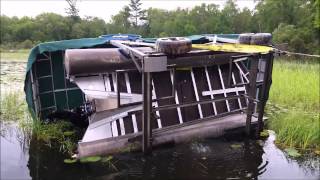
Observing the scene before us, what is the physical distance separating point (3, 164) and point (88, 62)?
2381 mm

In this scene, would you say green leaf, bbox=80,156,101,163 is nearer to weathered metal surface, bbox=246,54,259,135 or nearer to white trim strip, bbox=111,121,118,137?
white trim strip, bbox=111,121,118,137

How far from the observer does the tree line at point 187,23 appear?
38.2m

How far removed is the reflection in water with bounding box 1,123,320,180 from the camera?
18.5 ft

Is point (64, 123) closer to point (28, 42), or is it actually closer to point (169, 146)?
point (169, 146)

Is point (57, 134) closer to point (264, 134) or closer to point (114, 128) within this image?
point (114, 128)

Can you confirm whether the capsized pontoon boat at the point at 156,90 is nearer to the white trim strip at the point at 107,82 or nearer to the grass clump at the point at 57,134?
the white trim strip at the point at 107,82

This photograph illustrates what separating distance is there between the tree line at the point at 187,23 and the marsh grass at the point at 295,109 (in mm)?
20459

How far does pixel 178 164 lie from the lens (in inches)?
236

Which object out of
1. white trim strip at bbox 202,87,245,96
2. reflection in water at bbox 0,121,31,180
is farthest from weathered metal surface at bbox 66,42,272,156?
reflection in water at bbox 0,121,31,180

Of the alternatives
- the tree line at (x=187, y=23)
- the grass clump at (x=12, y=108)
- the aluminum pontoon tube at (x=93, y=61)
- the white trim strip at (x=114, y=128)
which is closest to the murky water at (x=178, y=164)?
the white trim strip at (x=114, y=128)

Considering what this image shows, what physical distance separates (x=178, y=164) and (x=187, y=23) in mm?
52309

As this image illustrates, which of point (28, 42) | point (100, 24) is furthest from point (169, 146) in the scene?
point (100, 24)

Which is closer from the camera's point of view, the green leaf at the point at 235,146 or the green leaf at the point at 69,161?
the green leaf at the point at 69,161

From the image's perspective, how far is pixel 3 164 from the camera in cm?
607
